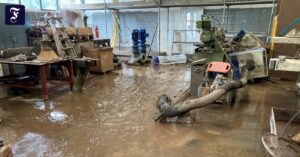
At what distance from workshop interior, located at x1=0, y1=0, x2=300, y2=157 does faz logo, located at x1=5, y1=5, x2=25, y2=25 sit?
2cm

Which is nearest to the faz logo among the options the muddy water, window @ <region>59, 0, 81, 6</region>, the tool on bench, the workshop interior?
the workshop interior

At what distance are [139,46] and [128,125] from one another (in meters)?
4.66

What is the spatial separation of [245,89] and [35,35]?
16.2 feet

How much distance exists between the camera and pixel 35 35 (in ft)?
17.7

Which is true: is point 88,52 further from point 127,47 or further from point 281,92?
point 281,92

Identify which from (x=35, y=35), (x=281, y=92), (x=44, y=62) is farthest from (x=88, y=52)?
(x=281, y=92)

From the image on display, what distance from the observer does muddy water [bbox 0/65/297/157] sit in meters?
2.37

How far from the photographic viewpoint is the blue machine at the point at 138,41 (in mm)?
7179

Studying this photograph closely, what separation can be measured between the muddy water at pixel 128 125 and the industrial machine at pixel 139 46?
2.84 m

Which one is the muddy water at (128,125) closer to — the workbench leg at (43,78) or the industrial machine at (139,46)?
the workbench leg at (43,78)

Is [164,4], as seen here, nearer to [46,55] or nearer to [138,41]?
[138,41]

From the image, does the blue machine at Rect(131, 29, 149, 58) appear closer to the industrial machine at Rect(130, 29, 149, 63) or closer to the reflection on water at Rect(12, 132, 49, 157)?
the industrial machine at Rect(130, 29, 149, 63)

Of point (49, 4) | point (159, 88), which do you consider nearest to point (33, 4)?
point (49, 4)

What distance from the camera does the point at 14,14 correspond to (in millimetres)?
4973
